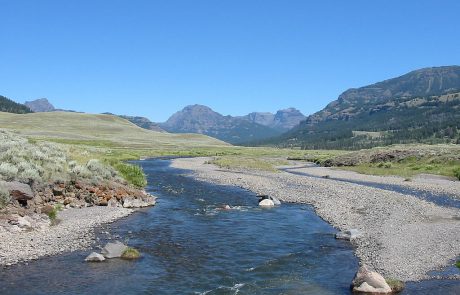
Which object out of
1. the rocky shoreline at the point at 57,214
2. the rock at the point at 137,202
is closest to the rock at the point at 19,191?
the rocky shoreline at the point at 57,214

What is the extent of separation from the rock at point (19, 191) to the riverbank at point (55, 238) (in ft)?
8.72

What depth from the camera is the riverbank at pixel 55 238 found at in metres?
22.7

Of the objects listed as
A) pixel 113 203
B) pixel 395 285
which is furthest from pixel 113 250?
pixel 113 203

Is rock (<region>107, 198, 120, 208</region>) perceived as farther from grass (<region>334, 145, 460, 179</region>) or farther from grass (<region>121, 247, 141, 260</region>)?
grass (<region>334, 145, 460, 179</region>)

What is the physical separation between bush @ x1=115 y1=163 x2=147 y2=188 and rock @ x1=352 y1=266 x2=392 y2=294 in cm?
3229

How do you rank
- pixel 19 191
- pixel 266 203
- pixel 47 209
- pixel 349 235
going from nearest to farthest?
pixel 349 235 < pixel 19 191 < pixel 47 209 < pixel 266 203

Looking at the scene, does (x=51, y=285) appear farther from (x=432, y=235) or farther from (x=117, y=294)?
(x=432, y=235)

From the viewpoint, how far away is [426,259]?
74.8ft

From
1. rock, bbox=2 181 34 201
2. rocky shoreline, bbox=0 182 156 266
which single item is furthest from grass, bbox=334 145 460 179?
rock, bbox=2 181 34 201

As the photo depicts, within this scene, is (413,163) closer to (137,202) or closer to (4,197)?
(137,202)

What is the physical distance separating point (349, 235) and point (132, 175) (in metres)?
27.5

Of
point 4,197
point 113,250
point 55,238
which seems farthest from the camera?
point 4,197

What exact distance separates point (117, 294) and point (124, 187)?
82.9 feet

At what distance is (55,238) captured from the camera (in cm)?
2614
